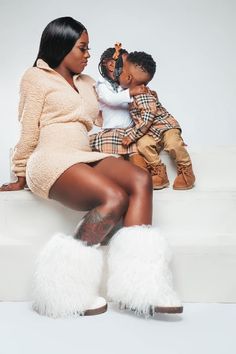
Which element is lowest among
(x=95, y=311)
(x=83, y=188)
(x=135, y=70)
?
(x=95, y=311)

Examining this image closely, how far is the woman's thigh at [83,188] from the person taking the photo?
1864 millimetres

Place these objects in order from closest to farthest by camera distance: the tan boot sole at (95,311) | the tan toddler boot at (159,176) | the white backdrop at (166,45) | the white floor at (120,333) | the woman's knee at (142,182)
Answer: the white floor at (120,333)
the tan boot sole at (95,311)
the woman's knee at (142,182)
the tan toddler boot at (159,176)
the white backdrop at (166,45)

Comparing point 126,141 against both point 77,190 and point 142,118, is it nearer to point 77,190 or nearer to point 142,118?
point 142,118

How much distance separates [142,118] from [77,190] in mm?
665

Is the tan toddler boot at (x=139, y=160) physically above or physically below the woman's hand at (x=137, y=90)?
below

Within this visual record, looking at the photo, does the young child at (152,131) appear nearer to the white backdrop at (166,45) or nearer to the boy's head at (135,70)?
the boy's head at (135,70)

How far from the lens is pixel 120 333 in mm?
1657

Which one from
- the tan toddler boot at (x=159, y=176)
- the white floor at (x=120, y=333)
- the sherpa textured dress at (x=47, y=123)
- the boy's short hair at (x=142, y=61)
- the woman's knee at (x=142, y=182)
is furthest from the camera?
the boy's short hair at (x=142, y=61)

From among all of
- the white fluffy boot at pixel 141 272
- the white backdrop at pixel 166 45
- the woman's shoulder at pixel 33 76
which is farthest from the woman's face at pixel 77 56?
the white backdrop at pixel 166 45

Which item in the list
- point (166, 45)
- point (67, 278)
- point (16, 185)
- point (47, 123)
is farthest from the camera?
point (166, 45)

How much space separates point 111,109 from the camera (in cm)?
257

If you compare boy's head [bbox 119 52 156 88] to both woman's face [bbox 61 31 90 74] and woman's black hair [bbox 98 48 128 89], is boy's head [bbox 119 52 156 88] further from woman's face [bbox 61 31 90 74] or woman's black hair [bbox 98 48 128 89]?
woman's face [bbox 61 31 90 74]

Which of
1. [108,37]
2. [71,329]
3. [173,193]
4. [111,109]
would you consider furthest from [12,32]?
[71,329]

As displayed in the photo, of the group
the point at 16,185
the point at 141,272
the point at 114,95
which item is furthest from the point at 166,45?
the point at 141,272
